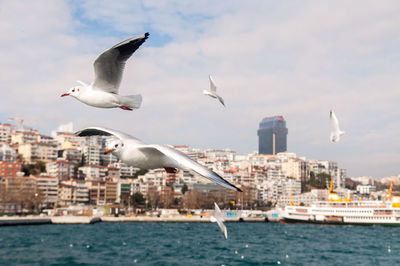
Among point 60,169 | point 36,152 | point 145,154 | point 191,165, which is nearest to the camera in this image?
point 191,165

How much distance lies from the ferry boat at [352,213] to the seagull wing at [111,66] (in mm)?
64052

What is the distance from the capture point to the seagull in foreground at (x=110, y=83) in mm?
1746

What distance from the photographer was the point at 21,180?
73.0 metres

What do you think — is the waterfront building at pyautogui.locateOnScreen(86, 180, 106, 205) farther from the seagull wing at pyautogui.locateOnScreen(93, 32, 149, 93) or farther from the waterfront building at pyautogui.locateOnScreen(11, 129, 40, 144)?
the seagull wing at pyautogui.locateOnScreen(93, 32, 149, 93)

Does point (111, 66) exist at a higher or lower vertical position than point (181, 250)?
higher

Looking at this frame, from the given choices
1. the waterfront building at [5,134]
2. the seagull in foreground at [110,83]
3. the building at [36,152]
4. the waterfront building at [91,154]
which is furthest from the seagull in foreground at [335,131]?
the waterfront building at [5,134]

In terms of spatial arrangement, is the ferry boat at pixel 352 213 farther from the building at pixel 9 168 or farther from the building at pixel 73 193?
the building at pixel 9 168

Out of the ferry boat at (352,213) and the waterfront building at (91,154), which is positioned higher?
the waterfront building at (91,154)

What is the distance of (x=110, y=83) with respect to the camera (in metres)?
1.98

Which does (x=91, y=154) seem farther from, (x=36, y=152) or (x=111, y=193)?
(x=111, y=193)

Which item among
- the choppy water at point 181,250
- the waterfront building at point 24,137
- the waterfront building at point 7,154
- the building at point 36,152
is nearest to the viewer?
the choppy water at point 181,250

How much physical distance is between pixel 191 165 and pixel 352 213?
65.1m

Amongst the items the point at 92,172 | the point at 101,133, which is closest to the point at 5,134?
the point at 92,172

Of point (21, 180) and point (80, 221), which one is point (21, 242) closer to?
point (80, 221)
